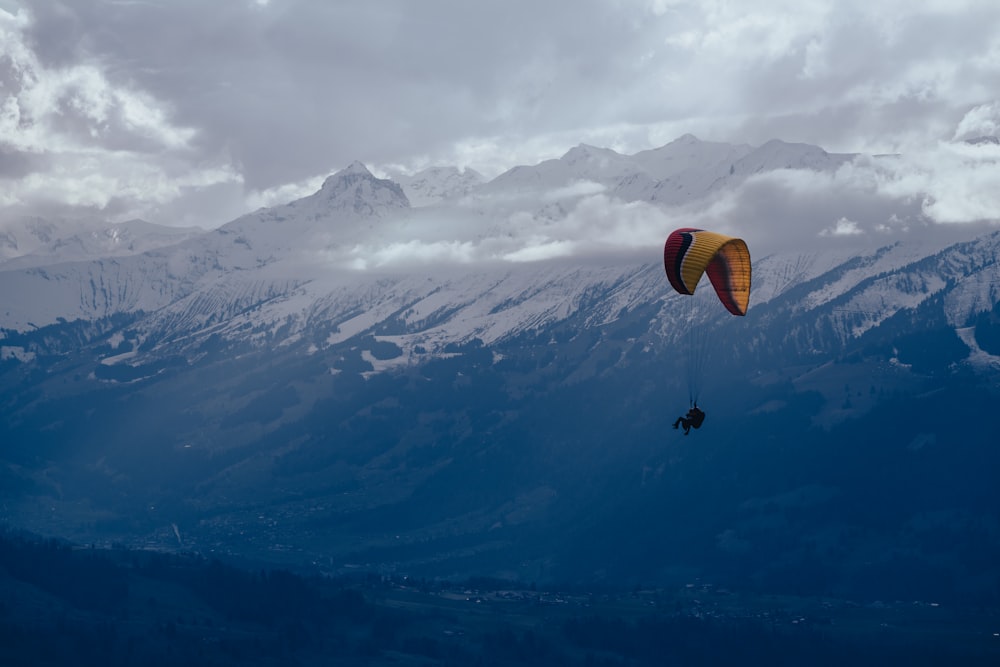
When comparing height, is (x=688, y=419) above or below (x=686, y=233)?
below

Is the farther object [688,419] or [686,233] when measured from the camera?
[686,233]

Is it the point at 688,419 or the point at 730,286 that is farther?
the point at 730,286

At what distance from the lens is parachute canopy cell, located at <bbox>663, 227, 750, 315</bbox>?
18562 centimetres

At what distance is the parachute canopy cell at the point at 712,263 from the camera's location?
7308 inches

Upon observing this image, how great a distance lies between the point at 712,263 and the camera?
196 metres

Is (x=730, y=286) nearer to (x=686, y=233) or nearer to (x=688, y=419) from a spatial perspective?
(x=686, y=233)

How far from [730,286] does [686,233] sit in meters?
8.42

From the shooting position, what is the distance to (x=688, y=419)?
176 m

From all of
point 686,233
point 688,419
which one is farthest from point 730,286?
point 688,419

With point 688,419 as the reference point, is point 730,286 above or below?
above

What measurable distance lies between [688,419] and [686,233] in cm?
2590

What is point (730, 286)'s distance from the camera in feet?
634

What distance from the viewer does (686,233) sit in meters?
191
